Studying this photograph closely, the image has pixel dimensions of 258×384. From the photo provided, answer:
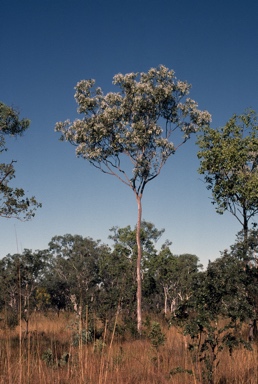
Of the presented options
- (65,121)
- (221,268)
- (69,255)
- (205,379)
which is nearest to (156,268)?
(69,255)

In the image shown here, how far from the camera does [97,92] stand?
2239cm

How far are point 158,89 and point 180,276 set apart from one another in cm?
2729

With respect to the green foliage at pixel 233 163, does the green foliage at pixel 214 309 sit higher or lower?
lower

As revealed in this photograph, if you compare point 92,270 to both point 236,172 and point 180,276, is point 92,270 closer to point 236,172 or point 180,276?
point 180,276

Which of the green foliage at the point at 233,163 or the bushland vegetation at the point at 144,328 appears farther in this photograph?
the green foliage at the point at 233,163

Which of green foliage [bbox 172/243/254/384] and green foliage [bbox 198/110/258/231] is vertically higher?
green foliage [bbox 198/110/258/231]

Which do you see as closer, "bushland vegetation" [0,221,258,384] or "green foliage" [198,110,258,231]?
"bushland vegetation" [0,221,258,384]

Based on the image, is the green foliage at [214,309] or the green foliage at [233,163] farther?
the green foliage at [233,163]

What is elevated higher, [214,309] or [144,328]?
[214,309]

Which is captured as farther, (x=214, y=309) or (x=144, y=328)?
(x=144, y=328)

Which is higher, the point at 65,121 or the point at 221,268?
the point at 65,121

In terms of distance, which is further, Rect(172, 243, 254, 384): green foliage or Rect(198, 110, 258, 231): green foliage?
Rect(198, 110, 258, 231): green foliage

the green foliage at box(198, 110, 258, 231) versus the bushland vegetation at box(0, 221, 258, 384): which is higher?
the green foliage at box(198, 110, 258, 231)

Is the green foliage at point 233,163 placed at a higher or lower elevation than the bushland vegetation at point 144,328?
higher
